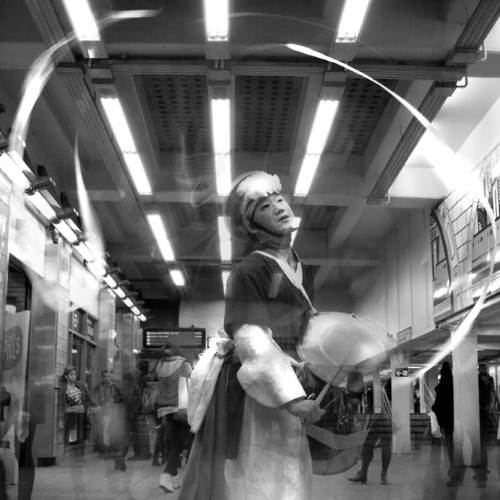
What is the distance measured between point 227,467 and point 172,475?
121mm

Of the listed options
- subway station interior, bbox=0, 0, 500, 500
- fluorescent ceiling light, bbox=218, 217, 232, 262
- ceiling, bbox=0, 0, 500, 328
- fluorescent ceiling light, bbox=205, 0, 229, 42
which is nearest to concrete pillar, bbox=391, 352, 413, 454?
subway station interior, bbox=0, 0, 500, 500

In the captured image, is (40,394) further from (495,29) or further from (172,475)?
(495,29)

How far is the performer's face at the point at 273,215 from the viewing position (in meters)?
0.81

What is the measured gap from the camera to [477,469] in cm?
86

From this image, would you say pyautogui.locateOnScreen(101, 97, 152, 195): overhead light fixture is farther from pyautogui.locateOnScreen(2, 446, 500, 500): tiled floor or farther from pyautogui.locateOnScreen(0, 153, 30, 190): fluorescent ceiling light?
pyautogui.locateOnScreen(2, 446, 500, 500): tiled floor

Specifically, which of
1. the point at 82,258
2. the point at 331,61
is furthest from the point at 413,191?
the point at 82,258

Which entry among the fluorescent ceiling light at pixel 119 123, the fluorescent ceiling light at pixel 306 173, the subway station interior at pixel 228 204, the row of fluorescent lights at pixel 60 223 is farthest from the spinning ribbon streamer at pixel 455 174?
the row of fluorescent lights at pixel 60 223

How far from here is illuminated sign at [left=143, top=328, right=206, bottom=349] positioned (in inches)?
32.7

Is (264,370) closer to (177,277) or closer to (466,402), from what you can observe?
(177,277)

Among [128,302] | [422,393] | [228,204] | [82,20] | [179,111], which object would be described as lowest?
[422,393]

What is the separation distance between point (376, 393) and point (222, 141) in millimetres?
322

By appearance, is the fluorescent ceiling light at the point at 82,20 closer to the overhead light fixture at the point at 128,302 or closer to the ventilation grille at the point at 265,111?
the ventilation grille at the point at 265,111

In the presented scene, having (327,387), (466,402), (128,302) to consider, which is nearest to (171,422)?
(128,302)

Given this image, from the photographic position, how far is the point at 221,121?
813mm
